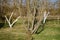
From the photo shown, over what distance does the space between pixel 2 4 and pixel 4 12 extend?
105cm

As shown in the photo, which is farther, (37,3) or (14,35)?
(37,3)

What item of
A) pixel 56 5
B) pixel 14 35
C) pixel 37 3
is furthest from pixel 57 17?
pixel 14 35

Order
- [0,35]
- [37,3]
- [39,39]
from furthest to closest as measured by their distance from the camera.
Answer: [37,3], [0,35], [39,39]

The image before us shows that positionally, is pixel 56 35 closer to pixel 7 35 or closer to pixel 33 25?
pixel 33 25

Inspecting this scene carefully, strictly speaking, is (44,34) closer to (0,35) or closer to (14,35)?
(14,35)

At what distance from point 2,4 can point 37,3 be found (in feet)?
27.0

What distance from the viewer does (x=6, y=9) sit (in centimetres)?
1908

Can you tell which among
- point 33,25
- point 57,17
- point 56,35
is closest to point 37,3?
point 33,25

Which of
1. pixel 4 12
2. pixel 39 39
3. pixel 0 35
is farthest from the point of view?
pixel 4 12

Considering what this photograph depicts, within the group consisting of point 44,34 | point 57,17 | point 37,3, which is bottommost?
point 57,17

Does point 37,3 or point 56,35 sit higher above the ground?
point 37,3

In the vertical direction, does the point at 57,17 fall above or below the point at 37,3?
below

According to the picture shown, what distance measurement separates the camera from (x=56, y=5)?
65.4 feet

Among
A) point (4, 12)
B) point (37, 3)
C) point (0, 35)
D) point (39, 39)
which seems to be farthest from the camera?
point (4, 12)
